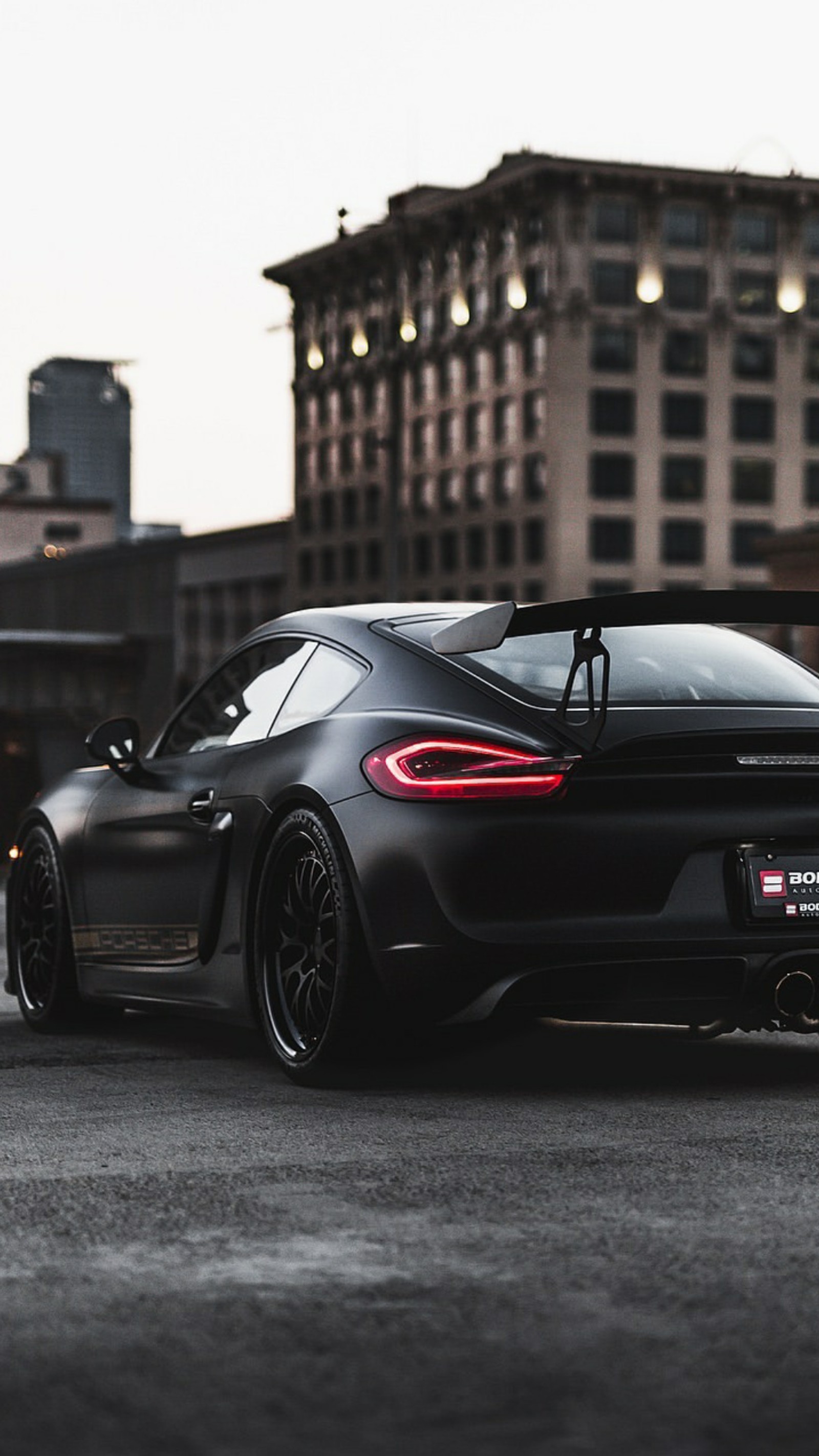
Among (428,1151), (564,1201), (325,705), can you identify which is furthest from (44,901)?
(564,1201)

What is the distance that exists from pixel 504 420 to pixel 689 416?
7.73 metres

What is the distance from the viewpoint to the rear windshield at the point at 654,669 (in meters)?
6.24

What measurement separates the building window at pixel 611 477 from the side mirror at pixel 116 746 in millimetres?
88410

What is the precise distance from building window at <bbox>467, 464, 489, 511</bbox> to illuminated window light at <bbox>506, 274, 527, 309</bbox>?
700 cm

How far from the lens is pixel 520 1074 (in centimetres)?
651

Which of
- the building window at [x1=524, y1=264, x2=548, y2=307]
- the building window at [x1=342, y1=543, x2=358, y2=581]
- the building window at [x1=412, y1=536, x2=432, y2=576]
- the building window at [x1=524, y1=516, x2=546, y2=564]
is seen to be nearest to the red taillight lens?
the building window at [x1=524, y1=516, x2=546, y2=564]

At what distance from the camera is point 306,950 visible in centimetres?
625

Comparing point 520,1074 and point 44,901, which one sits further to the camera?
point 44,901

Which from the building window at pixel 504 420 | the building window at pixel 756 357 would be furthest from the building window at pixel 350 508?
the building window at pixel 756 357

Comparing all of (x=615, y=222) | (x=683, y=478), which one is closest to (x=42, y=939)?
(x=615, y=222)

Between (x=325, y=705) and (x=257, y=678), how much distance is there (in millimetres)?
624

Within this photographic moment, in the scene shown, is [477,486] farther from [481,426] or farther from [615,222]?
[615,222]

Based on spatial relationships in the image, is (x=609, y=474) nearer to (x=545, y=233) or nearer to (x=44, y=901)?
(x=545, y=233)

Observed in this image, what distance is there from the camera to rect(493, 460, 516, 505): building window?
97.6 m
